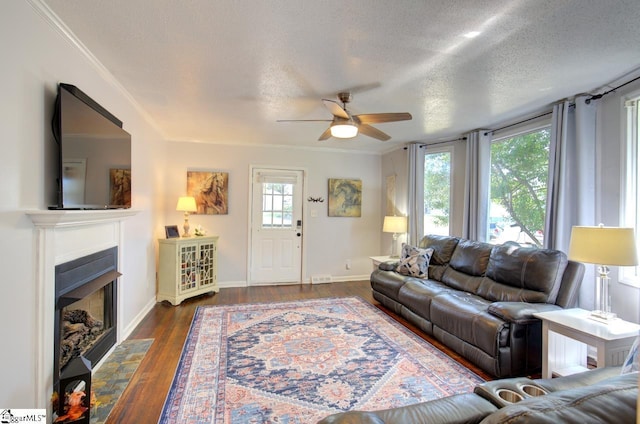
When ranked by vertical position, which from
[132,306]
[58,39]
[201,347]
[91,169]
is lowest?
[201,347]

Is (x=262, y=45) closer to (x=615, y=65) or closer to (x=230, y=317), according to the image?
(x=615, y=65)

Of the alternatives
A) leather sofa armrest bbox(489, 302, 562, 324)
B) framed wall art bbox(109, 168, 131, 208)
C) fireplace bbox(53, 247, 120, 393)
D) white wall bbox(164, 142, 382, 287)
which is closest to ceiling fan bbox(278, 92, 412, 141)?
leather sofa armrest bbox(489, 302, 562, 324)

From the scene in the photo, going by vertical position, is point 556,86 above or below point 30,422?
above

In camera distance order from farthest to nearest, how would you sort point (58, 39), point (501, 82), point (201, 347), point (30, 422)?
point (201, 347)
point (501, 82)
point (58, 39)
point (30, 422)

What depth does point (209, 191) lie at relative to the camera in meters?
4.84

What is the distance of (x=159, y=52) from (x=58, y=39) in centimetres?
56

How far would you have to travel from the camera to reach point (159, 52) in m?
2.13

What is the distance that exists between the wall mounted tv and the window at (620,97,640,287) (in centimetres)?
416

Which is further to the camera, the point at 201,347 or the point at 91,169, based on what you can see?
the point at 201,347

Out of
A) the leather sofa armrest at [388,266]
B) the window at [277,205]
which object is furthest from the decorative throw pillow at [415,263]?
the window at [277,205]

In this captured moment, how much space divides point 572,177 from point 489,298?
1402mm

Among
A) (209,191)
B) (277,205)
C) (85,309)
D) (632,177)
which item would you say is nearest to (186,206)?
(209,191)

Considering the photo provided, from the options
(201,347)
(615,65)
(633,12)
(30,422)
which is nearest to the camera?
(30,422)

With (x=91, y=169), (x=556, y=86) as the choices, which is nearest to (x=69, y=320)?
(x=91, y=169)
